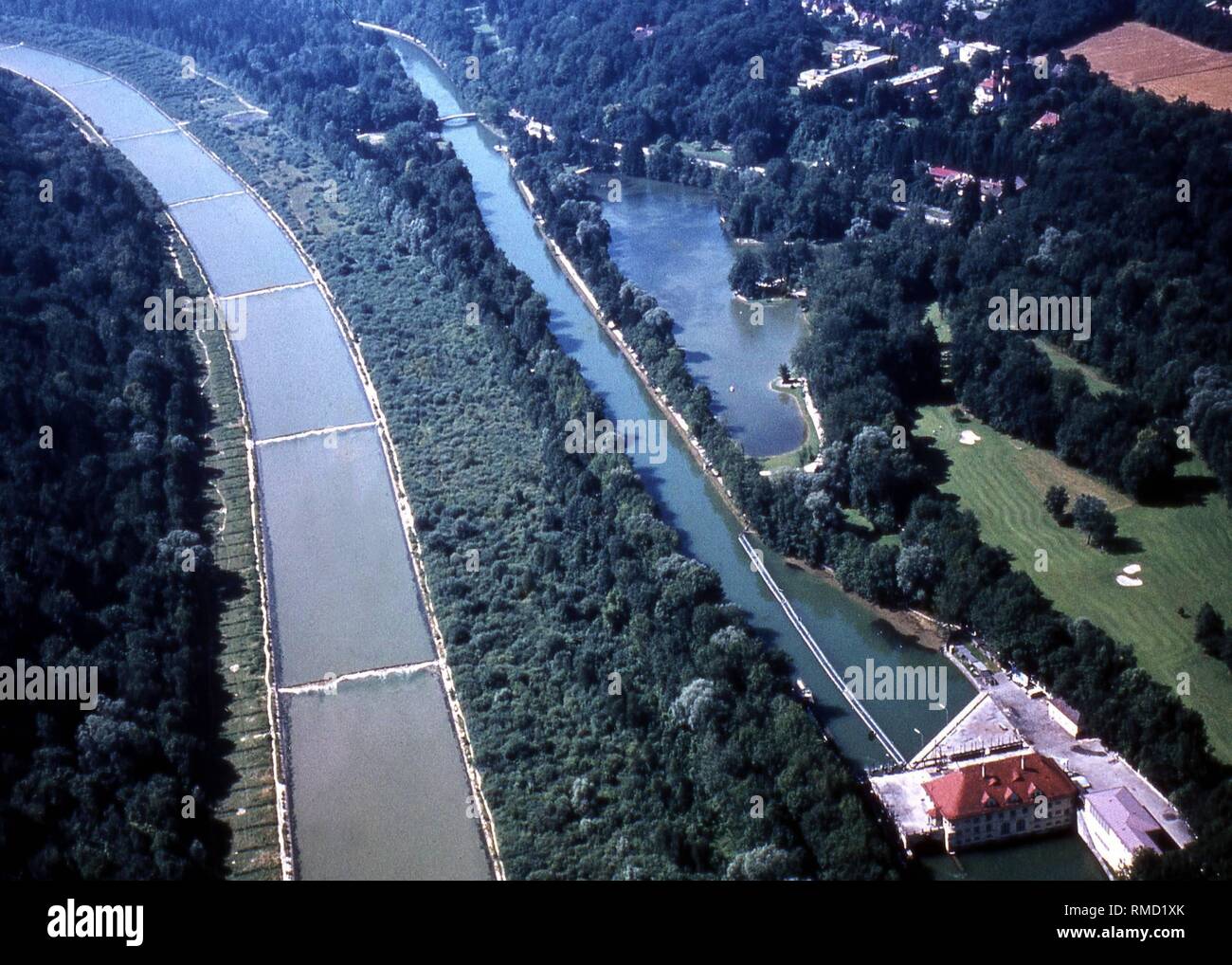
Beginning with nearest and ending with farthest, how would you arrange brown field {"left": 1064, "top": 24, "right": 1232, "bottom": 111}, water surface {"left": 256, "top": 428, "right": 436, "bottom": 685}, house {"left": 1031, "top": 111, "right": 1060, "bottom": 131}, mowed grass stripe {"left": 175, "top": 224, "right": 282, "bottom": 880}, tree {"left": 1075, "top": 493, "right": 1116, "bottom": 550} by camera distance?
mowed grass stripe {"left": 175, "top": 224, "right": 282, "bottom": 880}, water surface {"left": 256, "top": 428, "right": 436, "bottom": 685}, tree {"left": 1075, "top": 493, "right": 1116, "bottom": 550}, house {"left": 1031, "top": 111, "right": 1060, "bottom": 131}, brown field {"left": 1064, "top": 24, "right": 1232, "bottom": 111}

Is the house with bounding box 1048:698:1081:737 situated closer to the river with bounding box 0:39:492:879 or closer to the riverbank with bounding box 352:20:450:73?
the river with bounding box 0:39:492:879

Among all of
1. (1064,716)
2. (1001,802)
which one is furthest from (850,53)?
(1001,802)

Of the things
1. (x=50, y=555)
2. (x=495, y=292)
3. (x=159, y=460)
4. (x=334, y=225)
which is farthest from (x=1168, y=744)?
(x=334, y=225)

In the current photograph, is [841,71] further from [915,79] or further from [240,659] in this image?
[240,659]

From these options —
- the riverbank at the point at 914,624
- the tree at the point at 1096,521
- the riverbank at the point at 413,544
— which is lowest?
the riverbank at the point at 413,544

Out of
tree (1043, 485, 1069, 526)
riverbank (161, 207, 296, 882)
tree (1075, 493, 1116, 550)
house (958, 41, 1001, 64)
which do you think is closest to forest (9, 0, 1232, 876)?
tree (1043, 485, 1069, 526)

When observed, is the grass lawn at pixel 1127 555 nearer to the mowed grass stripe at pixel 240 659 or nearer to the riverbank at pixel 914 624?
the riverbank at pixel 914 624

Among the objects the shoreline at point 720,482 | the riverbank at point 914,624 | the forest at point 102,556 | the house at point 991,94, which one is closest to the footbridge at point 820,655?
the shoreline at point 720,482
